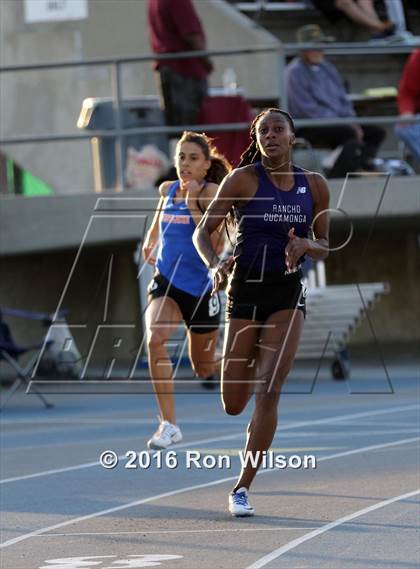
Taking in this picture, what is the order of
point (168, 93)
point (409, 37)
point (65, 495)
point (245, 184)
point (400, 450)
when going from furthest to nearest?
point (409, 37), point (168, 93), point (400, 450), point (65, 495), point (245, 184)

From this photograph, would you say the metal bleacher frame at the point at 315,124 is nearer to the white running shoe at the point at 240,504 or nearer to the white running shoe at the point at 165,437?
the white running shoe at the point at 165,437

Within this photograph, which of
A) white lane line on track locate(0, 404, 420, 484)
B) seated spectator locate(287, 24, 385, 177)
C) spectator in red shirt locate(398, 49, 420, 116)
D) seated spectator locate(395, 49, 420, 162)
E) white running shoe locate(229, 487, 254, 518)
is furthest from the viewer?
spectator in red shirt locate(398, 49, 420, 116)

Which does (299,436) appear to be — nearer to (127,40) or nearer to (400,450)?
(400,450)

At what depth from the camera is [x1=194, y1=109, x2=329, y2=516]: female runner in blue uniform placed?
816 centimetres

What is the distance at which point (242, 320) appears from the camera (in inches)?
324

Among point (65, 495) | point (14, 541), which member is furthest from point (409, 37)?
point (14, 541)

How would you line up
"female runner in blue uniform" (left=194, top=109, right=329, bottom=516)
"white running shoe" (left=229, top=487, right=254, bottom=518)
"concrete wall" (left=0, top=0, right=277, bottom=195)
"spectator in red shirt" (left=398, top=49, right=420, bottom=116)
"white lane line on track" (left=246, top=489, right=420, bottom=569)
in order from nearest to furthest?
1. "white lane line on track" (left=246, top=489, right=420, bottom=569)
2. "white running shoe" (left=229, top=487, right=254, bottom=518)
3. "female runner in blue uniform" (left=194, top=109, right=329, bottom=516)
4. "spectator in red shirt" (left=398, top=49, right=420, bottom=116)
5. "concrete wall" (left=0, top=0, right=277, bottom=195)

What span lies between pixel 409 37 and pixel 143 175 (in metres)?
4.04

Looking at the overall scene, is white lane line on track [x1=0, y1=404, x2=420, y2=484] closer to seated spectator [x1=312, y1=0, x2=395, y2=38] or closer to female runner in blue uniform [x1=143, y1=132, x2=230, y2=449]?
female runner in blue uniform [x1=143, y1=132, x2=230, y2=449]

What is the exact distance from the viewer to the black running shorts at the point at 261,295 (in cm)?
821

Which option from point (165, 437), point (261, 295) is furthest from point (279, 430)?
point (261, 295)

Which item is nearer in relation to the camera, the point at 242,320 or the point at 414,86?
the point at 242,320

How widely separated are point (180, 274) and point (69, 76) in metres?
9.89

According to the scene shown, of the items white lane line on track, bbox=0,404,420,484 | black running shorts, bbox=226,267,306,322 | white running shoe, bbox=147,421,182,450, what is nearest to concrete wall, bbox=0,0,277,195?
white lane line on track, bbox=0,404,420,484
